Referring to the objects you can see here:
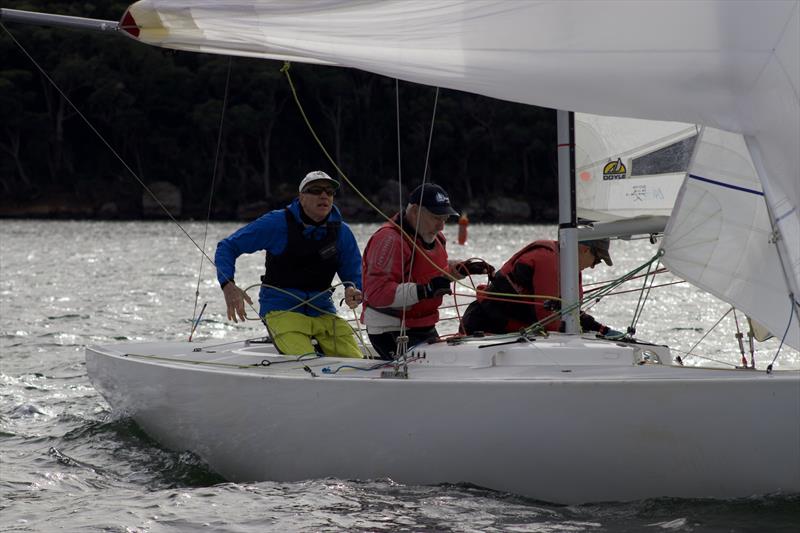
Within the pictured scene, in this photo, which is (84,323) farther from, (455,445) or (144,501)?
(455,445)

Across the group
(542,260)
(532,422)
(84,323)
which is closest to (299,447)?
(532,422)

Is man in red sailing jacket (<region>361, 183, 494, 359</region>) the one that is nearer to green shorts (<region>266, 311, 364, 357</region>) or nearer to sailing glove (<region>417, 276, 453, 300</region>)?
sailing glove (<region>417, 276, 453, 300</region>)

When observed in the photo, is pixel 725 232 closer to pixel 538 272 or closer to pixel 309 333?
pixel 538 272

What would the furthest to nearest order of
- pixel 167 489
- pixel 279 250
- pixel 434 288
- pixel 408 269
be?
pixel 279 250 < pixel 408 269 < pixel 167 489 < pixel 434 288

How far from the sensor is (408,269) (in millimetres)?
5004

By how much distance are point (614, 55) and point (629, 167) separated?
4.53 feet

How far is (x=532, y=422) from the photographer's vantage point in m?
4.03

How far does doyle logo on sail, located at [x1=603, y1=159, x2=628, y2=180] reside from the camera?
516cm

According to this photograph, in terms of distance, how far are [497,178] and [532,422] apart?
148ft

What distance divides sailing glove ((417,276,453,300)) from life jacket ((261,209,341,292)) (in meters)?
0.77

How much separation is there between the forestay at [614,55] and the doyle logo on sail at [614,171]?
119 centimetres

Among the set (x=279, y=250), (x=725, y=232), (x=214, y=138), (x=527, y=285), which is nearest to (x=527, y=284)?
(x=527, y=285)

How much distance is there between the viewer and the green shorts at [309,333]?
17.2 ft

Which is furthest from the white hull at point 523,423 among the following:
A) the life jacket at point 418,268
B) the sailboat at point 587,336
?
the life jacket at point 418,268
